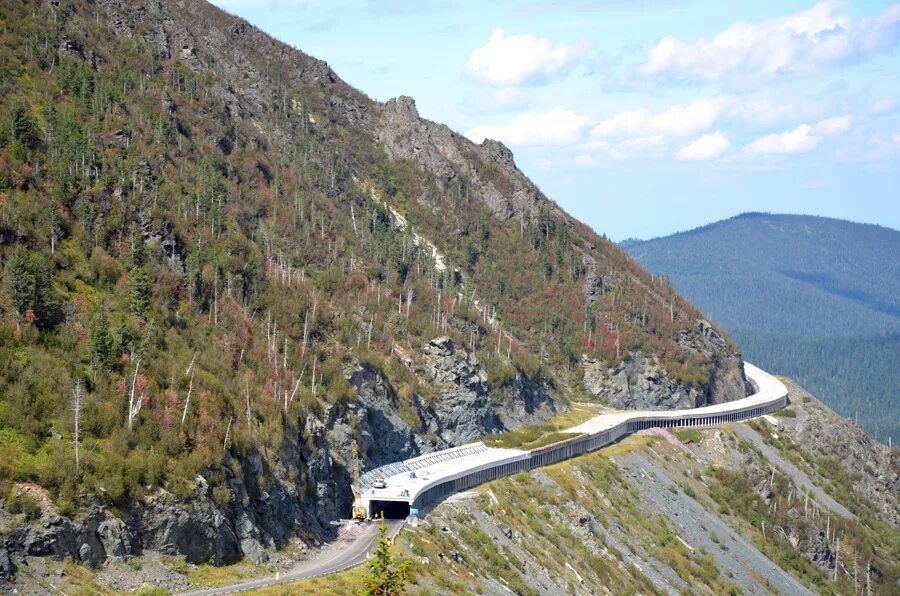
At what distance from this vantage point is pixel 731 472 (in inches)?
5876

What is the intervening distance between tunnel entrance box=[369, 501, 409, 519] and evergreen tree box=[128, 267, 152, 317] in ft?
80.8

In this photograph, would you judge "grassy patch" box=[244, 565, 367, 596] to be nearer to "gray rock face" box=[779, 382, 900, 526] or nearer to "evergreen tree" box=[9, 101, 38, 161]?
→ "evergreen tree" box=[9, 101, 38, 161]

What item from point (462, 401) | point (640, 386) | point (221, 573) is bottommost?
point (221, 573)

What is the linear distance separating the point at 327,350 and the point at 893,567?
76.5m

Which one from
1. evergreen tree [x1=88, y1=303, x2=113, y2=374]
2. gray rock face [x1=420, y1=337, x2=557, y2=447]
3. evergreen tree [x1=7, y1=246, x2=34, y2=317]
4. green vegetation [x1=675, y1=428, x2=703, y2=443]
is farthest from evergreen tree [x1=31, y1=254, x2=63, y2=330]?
green vegetation [x1=675, y1=428, x2=703, y2=443]

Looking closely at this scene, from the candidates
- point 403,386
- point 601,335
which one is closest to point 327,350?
point 403,386

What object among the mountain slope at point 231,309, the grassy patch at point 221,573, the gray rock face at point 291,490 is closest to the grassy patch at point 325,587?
the grassy patch at point 221,573

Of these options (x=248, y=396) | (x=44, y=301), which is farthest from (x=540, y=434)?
(x=44, y=301)

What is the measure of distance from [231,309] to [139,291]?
14777mm

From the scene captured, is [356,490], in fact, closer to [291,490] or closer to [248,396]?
[291,490]

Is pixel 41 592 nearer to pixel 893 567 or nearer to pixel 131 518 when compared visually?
pixel 131 518

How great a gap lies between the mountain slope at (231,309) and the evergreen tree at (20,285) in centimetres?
16

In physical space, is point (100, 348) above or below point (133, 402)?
above

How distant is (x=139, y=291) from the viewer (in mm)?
96750
